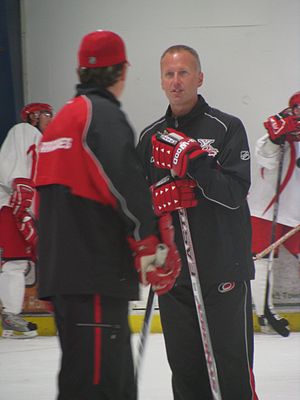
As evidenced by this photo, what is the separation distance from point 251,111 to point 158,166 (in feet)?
9.38

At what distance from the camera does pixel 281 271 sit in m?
5.25

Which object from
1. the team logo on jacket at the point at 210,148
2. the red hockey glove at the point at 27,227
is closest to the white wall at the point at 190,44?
the red hockey glove at the point at 27,227

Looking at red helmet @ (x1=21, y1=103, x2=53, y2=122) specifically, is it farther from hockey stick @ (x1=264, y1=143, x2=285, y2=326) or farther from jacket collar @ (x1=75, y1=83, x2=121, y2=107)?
jacket collar @ (x1=75, y1=83, x2=121, y2=107)

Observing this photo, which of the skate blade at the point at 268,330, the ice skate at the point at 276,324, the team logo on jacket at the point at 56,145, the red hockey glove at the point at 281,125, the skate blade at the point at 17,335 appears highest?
the team logo on jacket at the point at 56,145

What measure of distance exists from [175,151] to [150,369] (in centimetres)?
186

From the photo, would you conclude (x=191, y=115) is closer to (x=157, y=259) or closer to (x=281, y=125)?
(x=157, y=259)

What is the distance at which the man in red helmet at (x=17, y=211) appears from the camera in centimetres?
495

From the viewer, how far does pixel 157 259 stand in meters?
2.07

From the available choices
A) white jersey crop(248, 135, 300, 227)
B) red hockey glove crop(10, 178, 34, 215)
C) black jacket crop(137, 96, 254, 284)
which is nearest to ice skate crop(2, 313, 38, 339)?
red hockey glove crop(10, 178, 34, 215)

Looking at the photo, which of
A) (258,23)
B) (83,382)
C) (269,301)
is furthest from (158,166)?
(258,23)

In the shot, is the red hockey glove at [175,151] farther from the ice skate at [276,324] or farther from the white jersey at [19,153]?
the ice skate at [276,324]

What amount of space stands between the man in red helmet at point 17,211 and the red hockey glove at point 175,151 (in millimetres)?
2478

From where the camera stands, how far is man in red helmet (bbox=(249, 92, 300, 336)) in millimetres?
4926

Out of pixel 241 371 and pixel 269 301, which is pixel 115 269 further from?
pixel 269 301
